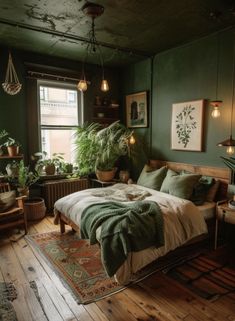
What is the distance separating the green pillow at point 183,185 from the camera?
3.21m

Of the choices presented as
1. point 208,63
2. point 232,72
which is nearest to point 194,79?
point 208,63

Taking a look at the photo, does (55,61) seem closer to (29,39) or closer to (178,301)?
(29,39)

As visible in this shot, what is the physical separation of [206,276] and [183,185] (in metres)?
1.16

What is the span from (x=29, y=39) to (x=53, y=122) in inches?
57.9

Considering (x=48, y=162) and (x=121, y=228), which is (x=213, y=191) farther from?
(x=48, y=162)

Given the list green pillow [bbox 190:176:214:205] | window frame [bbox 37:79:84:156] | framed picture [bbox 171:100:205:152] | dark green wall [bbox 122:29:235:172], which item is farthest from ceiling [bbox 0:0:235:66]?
green pillow [bbox 190:176:214:205]

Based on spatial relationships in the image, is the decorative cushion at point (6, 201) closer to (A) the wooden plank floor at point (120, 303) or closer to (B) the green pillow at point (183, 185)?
(A) the wooden plank floor at point (120, 303)

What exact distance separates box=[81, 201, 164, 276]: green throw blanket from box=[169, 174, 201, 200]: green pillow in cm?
63

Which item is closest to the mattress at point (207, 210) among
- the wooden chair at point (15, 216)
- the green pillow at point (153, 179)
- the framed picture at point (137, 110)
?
the green pillow at point (153, 179)

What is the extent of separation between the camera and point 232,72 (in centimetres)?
317

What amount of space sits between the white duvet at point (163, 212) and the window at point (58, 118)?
1614mm

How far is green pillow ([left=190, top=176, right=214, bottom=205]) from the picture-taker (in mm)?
3234

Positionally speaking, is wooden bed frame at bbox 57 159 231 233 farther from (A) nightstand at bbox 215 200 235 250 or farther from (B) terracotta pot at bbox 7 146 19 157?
(B) terracotta pot at bbox 7 146 19 157

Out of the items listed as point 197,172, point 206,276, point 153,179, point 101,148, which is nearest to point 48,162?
point 101,148
